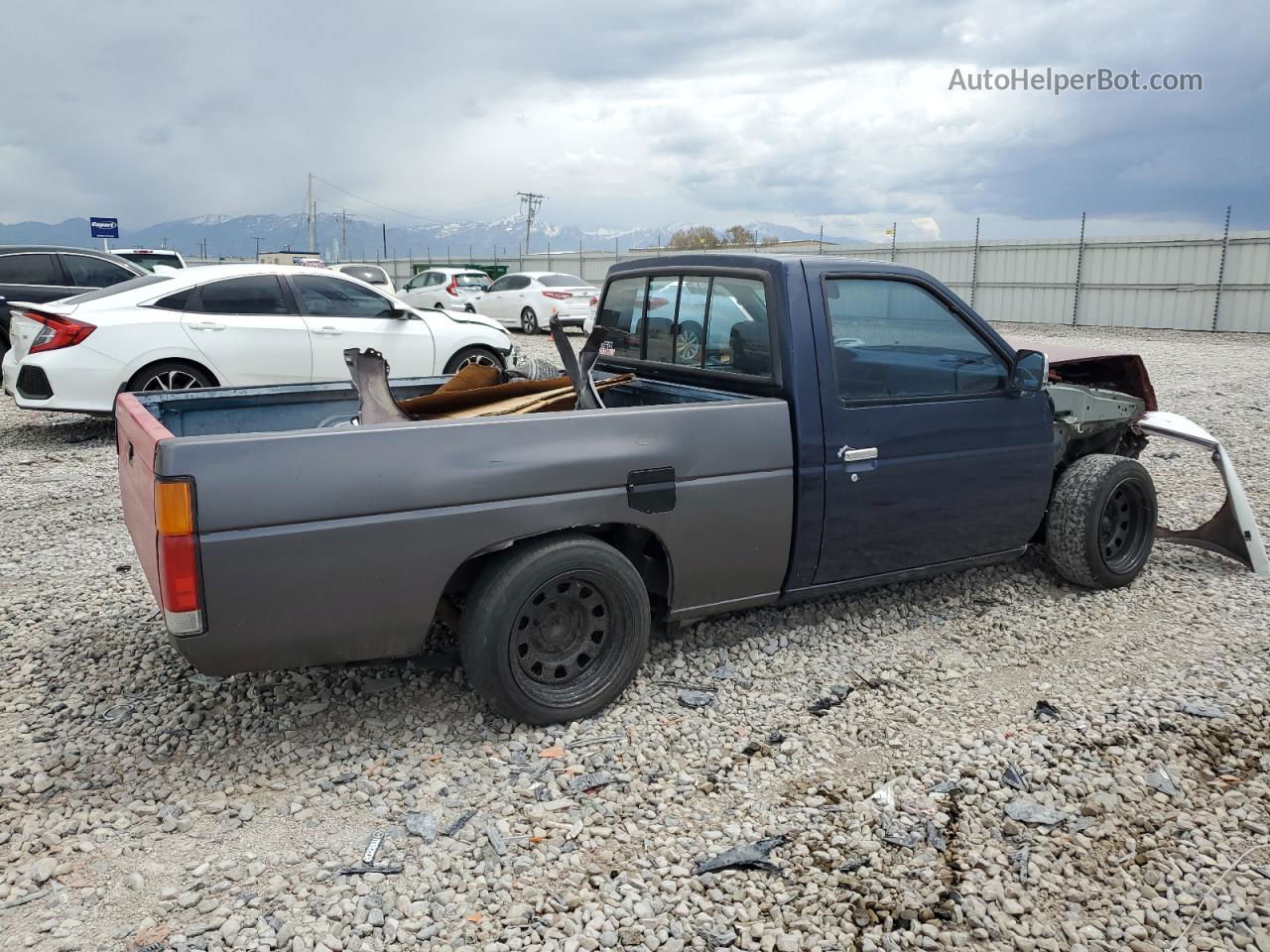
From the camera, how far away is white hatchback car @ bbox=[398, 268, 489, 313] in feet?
77.6

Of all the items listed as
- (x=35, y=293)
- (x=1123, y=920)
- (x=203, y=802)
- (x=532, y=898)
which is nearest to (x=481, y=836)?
(x=532, y=898)

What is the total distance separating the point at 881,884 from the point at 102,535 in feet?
17.1

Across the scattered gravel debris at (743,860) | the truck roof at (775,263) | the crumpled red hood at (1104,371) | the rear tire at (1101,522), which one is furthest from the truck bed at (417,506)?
the crumpled red hood at (1104,371)

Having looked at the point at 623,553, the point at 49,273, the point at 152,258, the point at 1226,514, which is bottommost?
the point at 1226,514

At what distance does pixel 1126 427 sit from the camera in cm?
552

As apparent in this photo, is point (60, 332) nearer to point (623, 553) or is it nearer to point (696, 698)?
point (623, 553)

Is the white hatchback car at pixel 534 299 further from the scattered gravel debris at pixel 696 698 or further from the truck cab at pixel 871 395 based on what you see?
the scattered gravel debris at pixel 696 698

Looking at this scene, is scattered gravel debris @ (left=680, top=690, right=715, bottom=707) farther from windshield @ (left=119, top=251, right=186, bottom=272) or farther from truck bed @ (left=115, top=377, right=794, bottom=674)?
windshield @ (left=119, top=251, right=186, bottom=272)

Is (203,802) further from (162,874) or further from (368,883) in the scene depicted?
(368,883)

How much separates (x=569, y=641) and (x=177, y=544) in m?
1.41

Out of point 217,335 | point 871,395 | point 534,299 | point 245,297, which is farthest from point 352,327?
point 534,299

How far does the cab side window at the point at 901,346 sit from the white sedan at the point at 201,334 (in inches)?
213

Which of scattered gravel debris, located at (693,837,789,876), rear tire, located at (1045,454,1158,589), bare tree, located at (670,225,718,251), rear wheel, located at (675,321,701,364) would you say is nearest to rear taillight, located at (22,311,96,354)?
rear wheel, located at (675,321,701,364)

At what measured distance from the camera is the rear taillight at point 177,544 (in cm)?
284
